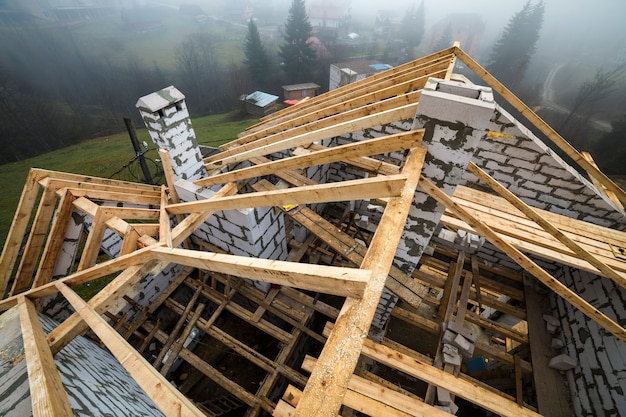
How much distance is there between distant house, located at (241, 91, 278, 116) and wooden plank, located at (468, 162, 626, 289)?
28227 mm

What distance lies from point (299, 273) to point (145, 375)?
1.41 meters

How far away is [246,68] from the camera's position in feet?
125

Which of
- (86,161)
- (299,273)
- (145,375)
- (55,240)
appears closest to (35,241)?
(55,240)

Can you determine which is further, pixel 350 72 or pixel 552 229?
pixel 350 72

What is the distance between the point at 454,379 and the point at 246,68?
143 ft

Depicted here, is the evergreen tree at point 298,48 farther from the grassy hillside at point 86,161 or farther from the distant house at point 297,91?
the grassy hillside at point 86,161

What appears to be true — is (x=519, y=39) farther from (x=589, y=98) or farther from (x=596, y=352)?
(x=596, y=352)

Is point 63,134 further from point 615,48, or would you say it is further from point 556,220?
point 615,48

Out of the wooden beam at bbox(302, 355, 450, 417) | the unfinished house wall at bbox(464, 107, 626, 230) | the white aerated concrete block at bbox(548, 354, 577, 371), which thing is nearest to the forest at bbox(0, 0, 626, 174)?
the unfinished house wall at bbox(464, 107, 626, 230)

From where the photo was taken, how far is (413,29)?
49.8 m

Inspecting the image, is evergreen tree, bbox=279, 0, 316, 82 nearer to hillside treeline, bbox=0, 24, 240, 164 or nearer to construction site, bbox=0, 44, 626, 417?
hillside treeline, bbox=0, 24, 240, 164

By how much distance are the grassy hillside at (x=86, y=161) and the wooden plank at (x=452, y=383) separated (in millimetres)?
17377

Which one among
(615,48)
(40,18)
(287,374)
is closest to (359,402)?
(287,374)

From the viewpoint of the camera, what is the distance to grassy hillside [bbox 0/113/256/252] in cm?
1553
